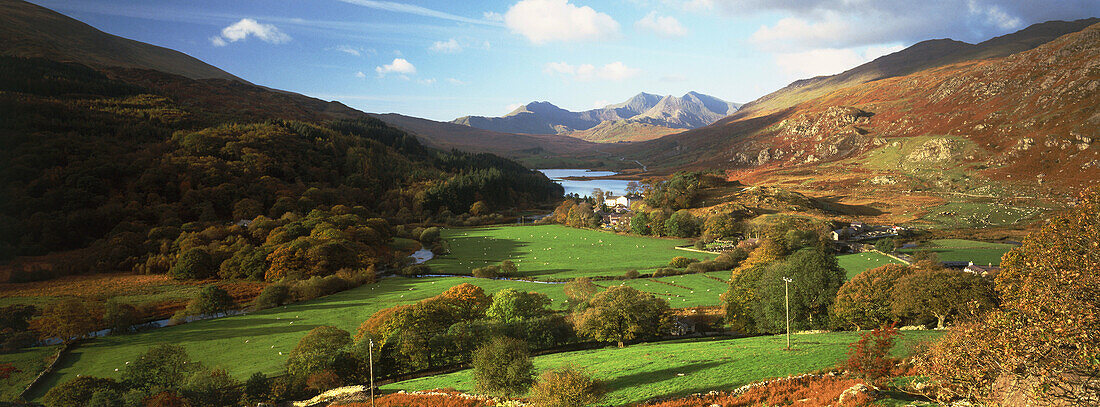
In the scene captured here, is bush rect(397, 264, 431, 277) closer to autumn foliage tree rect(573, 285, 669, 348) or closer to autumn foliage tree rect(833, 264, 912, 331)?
autumn foliage tree rect(573, 285, 669, 348)

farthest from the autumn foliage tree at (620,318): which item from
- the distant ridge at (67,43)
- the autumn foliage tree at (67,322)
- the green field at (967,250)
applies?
the distant ridge at (67,43)

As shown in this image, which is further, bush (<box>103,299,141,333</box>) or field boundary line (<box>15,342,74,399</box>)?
bush (<box>103,299,141,333</box>)

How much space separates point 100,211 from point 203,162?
21314 mm

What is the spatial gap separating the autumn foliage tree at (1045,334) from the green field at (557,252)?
4577 cm

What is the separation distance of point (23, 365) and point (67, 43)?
15672cm

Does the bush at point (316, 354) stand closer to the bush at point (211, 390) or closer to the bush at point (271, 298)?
the bush at point (211, 390)

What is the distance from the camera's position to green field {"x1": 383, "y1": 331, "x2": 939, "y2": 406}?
63.8ft

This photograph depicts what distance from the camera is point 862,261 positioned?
54.4 m

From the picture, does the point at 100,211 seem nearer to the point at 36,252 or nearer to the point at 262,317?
the point at 36,252

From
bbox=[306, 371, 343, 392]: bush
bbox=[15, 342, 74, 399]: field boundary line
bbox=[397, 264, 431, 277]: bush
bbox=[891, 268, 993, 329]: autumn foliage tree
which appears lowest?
bbox=[397, 264, 431, 277]: bush

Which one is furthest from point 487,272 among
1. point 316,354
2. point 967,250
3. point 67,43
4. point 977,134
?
point 67,43

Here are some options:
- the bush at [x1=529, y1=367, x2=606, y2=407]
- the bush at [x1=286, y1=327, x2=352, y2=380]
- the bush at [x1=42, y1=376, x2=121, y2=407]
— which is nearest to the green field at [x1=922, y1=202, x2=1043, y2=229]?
the bush at [x1=529, y1=367, x2=606, y2=407]

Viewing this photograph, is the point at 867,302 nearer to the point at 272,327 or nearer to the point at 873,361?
the point at 873,361

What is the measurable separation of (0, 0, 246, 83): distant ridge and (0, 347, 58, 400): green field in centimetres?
11289
